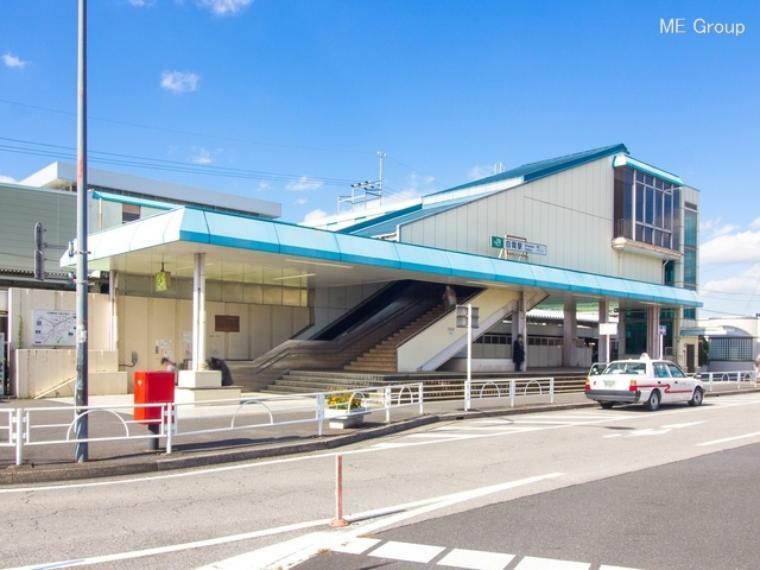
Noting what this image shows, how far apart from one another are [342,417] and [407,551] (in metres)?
9.34

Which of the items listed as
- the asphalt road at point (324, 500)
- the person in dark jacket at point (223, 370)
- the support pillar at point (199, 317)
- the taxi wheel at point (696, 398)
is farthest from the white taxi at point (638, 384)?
the support pillar at point (199, 317)

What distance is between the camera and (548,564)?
243 inches

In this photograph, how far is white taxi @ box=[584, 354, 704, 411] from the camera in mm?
21922

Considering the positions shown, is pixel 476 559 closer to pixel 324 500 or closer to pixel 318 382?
pixel 324 500

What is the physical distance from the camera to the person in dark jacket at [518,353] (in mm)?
32406

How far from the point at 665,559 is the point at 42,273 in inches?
425

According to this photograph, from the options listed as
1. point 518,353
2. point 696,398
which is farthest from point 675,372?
point 518,353

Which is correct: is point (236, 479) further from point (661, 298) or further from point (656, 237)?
point (656, 237)

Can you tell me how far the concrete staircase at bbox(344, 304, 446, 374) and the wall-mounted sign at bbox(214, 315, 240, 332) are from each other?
5.01 meters

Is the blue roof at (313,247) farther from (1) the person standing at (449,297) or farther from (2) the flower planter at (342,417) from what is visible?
(2) the flower planter at (342,417)

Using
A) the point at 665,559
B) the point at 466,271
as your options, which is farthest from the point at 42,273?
the point at 466,271

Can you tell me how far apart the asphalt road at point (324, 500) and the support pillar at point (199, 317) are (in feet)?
26.4

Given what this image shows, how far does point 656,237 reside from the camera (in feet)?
144

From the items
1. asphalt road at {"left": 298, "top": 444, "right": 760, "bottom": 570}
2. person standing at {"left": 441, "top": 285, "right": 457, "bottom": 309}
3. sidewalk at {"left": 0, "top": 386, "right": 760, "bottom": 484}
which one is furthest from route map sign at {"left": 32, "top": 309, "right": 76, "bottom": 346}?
asphalt road at {"left": 298, "top": 444, "right": 760, "bottom": 570}
